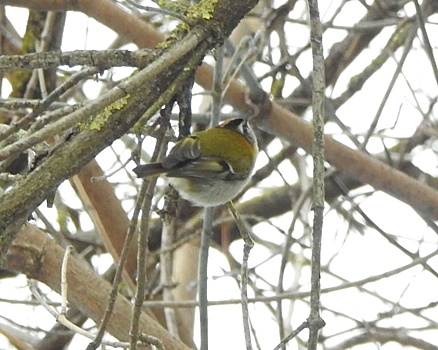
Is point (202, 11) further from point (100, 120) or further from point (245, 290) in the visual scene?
point (245, 290)

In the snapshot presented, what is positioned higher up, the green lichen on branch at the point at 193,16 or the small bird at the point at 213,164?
the small bird at the point at 213,164

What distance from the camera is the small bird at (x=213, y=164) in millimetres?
2322

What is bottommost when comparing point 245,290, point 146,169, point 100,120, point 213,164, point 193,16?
point 245,290

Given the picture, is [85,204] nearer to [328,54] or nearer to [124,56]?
[328,54]

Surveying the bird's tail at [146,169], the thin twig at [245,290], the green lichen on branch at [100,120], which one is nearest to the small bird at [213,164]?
the bird's tail at [146,169]

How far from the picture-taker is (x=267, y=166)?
3.84 m

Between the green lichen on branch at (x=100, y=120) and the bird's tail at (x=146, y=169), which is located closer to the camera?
the green lichen on branch at (x=100, y=120)

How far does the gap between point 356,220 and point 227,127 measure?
1063 mm

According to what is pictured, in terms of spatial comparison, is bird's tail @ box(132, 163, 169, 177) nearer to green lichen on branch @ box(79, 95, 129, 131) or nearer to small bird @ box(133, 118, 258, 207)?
small bird @ box(133, 118, 258, 207)

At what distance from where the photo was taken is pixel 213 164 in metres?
2.59

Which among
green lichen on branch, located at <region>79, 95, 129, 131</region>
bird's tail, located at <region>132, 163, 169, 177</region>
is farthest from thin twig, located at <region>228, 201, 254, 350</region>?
green lichen on branch, located at <region>79, 95, 129, 131</region>

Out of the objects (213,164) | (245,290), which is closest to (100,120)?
(245,290)

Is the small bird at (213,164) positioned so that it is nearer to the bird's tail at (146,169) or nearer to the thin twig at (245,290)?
the bird's tail at (146,169)

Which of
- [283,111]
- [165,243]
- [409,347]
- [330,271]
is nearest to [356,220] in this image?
[330,271]
